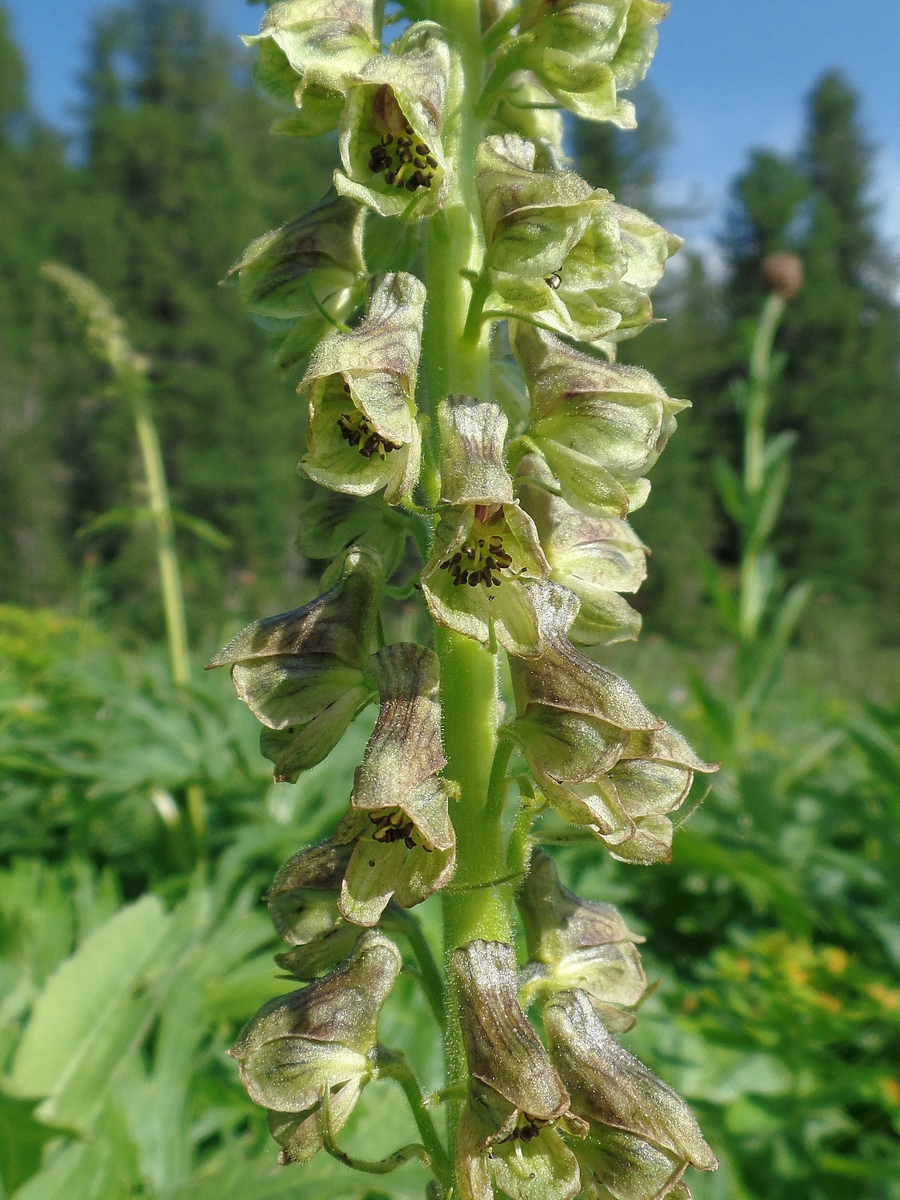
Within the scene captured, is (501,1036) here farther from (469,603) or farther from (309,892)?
(469,603)

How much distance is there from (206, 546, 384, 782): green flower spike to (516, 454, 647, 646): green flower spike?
0.92 feet

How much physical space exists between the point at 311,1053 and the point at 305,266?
1.06m

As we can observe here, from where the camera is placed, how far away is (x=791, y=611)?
15.9 feet

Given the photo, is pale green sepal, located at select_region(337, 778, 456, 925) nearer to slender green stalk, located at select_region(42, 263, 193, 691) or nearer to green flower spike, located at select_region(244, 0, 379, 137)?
green flower spike, located at select_region(244, 0, 379, 137)

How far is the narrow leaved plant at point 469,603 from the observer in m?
1.15

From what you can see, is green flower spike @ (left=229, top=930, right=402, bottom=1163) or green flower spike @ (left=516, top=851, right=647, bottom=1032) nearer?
green flower spike @ (left=229, top=930, right=402, bottom=1163)

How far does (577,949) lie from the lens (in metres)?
1.36

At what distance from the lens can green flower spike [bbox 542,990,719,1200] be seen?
3.76 feet

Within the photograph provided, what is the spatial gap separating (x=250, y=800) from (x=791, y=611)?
2.84m

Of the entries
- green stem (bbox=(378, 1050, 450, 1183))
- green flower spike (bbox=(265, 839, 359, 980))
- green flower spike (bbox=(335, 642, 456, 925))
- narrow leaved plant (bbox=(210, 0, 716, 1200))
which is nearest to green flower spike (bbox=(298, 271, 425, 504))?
narrow leaved plant (bbox=(210, 0, 716, 1200))

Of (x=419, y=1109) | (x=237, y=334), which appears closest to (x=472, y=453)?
(x=419, y=1109)

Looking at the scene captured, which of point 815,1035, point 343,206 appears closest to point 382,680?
point 343,206

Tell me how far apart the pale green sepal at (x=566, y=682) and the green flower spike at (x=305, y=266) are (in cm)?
53

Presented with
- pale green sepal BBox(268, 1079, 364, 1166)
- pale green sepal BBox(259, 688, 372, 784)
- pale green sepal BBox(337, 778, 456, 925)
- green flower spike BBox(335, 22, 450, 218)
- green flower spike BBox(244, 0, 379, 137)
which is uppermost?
green flower spike BBox(244, 0, 379, 137)
